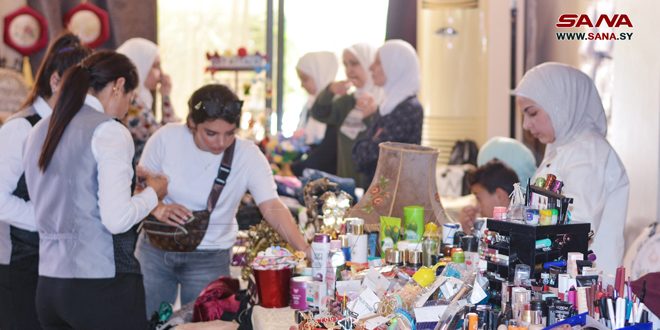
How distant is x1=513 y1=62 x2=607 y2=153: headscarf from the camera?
10.3 feet

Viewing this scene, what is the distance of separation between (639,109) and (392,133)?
1438mm

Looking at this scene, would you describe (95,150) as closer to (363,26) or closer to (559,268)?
(559,268)

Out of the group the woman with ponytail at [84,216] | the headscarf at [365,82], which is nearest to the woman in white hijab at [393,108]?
the headscarf at [365,82]

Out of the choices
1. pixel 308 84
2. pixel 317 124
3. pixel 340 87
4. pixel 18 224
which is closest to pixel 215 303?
pixel 18 224

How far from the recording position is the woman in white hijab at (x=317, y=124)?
18.8 feet

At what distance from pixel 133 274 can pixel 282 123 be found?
475 centimetres

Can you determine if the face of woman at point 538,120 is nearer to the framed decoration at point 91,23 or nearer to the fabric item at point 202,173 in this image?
the fabric item at point 202,173

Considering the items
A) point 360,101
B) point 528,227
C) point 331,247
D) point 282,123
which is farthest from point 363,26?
point 528,227

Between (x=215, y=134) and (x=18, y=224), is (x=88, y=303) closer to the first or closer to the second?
(x=18, y=224)

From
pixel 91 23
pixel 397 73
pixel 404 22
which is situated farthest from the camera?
pixel 404 22

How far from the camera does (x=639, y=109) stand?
150 inches

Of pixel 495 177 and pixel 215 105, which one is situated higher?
pixel 215 105

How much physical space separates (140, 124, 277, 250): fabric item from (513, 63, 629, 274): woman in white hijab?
1.01 m

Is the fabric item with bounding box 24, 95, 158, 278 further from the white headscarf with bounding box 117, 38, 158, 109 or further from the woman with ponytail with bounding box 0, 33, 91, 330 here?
the white headscarf with bounding box 117, 38, 158, 109
